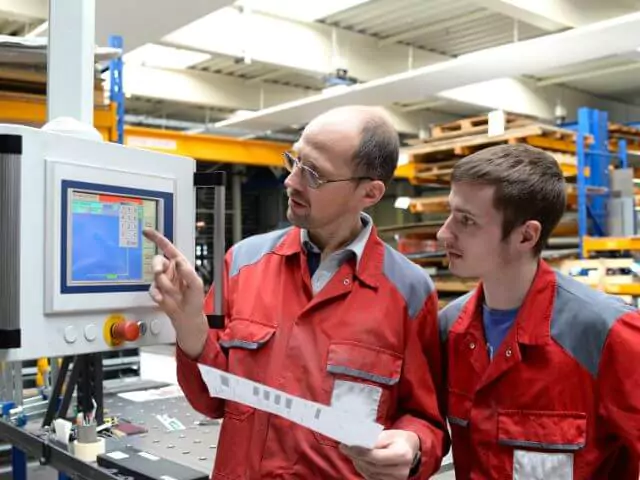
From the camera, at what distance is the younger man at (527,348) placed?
1.46m

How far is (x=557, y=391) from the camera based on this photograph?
148 centimetres

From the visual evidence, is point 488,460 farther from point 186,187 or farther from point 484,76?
point 484,76

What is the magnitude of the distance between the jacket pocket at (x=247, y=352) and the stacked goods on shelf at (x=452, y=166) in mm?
4305

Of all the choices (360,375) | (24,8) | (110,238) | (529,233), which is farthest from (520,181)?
(24,8)

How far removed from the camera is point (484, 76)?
19.5 ft

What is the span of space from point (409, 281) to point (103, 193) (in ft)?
2.37

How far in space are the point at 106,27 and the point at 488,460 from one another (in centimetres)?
424

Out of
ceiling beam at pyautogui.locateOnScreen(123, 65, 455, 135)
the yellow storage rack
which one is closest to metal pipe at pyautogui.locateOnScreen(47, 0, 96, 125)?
the yellow storage rack

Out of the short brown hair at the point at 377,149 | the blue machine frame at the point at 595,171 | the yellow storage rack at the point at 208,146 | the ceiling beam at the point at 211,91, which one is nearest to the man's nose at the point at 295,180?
the short brown hair at the point at 377,149

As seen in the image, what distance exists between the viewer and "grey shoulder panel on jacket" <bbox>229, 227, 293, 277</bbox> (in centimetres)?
172

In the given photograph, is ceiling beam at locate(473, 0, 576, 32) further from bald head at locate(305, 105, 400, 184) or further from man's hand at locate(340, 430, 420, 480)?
man's hand at locate(340, 430, 420, 480)

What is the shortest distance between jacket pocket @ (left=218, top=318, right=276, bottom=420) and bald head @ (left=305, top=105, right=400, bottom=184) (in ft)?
1.46

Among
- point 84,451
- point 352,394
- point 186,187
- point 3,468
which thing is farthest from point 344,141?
point 3,468

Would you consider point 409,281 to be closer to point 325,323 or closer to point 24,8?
point 325,323
